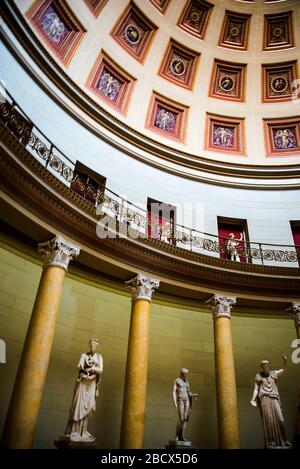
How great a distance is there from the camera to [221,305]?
1131 cm

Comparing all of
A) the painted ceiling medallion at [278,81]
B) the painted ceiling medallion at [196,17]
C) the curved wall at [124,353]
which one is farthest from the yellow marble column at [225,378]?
the painted ceiling medallion at [196,17]

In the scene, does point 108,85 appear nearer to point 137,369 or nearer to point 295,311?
point 295,311

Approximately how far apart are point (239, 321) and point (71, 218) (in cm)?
808

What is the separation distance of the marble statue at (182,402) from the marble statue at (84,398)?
260 cm

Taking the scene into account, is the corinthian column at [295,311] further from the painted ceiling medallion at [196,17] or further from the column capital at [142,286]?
the painted ceiling medallion at [196,17]

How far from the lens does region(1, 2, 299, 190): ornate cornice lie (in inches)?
476

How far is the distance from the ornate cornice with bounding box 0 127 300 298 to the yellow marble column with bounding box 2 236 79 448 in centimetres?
67

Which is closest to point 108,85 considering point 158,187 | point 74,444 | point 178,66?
point 178,66

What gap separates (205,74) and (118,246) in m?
13.7

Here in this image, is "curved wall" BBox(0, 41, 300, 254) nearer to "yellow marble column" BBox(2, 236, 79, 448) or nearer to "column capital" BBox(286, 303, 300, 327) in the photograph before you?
"column capital" BBox(286, 303, 300, 327)

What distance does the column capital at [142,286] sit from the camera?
10320mm

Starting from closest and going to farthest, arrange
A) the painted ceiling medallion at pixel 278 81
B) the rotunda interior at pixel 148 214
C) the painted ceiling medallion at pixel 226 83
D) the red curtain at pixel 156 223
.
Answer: the rotunda interior at pixel 148 214 → the red curtain at pixel 156 223 → the painted ceiling medallion at pixel 278 81 → the painted ceiling medallion at pixel 226 83
